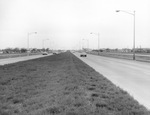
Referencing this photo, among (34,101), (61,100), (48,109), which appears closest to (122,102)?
(61,100)

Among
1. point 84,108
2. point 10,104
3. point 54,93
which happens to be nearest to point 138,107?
point 84,108

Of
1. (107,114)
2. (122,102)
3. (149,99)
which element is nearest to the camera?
(107,114)

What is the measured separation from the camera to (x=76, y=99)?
582cm

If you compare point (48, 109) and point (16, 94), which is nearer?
point (48, 109)

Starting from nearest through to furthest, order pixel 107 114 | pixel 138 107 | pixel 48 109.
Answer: pixel 107 114 → pixel 48 109 → pixel 138 107

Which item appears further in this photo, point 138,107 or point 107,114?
point 138,107

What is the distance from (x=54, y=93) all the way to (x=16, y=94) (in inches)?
55.9

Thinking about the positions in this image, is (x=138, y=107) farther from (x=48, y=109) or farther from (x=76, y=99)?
(x=48, y=109)

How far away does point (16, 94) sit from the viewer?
6703 mm

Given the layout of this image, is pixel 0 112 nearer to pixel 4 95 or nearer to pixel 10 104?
pixel 10 104

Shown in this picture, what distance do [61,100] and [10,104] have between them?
1564 mm

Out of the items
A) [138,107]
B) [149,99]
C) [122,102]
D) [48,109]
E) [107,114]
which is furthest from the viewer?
[149,99]

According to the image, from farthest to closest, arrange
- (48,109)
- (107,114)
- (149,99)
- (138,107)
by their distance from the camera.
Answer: (149,99), (138,107), (48,109), (107,114)

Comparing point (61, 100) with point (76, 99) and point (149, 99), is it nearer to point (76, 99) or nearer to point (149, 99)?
point (76, 99)
